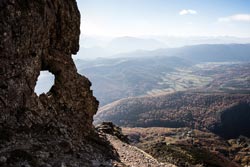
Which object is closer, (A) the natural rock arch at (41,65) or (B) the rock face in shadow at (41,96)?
(B) the rock face in shadow at (41,96)

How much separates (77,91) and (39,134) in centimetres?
1439

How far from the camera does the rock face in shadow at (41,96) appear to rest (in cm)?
3067

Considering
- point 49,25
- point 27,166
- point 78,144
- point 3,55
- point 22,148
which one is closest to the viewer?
point 27,166

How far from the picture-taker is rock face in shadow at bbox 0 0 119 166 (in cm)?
3067

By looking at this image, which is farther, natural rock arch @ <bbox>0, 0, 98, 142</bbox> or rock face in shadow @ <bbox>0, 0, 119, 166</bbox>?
natural rock arch @ <bbox>0, 0, 98, 142</bbox>

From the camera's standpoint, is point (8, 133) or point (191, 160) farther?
point (191, 160)

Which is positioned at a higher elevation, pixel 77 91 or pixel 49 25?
pixel 49 25

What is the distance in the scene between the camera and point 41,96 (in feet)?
131

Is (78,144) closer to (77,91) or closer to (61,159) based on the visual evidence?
(61,159)

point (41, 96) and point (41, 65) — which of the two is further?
point (41, 65)

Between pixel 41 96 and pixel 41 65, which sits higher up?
pixel 41 65

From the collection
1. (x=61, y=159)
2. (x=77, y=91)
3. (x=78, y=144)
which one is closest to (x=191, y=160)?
(x=77, y=91)

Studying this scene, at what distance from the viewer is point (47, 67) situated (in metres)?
42.4

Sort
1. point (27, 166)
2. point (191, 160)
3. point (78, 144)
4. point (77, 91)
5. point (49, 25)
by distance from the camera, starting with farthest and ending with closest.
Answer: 1. point (191, 160)
2. point (77, 91)
3. point (49, 25)
4. point (78, 144)
5. point (27, 166)
